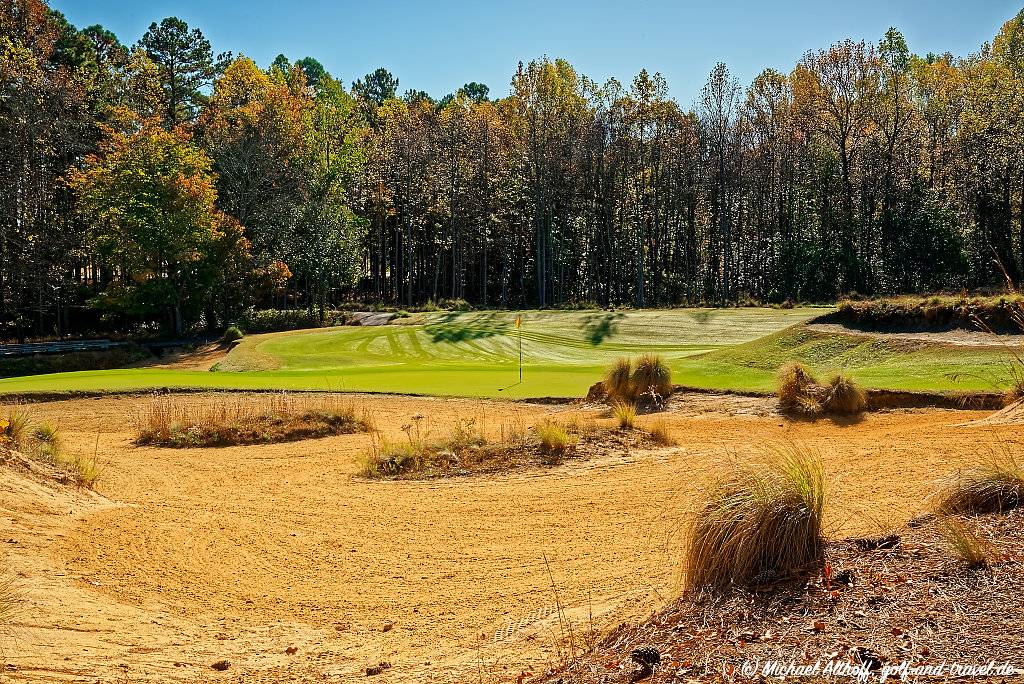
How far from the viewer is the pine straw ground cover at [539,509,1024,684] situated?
14.1ft

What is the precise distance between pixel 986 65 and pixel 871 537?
45.8 metres

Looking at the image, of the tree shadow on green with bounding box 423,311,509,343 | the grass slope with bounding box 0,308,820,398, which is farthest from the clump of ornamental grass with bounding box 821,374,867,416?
the tree shadow on green with bounding box 423,311,509,343

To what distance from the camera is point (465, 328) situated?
1337 inches

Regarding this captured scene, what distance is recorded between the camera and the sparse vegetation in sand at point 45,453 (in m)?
11.4

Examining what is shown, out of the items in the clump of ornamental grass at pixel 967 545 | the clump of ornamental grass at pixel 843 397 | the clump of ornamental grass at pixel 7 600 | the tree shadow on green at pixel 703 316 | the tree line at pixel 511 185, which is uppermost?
the tree line at pixel 511 185

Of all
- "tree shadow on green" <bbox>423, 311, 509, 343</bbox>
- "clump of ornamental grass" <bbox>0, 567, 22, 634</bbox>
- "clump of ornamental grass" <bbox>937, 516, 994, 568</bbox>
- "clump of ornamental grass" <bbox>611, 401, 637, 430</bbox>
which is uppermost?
Result: "tree shadow on green" <bbox>423, 311, 509, 343</bbox>

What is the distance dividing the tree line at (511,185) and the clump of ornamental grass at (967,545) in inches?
1434

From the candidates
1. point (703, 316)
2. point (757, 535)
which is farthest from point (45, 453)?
point (703, 316)

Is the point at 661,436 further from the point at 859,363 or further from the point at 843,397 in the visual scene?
the point at 859,363

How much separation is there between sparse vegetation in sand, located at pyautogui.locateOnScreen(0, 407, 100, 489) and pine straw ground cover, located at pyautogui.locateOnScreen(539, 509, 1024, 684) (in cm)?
891

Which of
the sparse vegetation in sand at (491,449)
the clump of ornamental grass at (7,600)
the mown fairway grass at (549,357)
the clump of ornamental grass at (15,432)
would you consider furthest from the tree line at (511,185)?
the clump of ornamental grass at (7,600)

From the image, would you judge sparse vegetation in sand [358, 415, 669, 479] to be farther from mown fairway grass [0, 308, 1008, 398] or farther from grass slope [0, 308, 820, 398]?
grass slope [0, 308, 820, 398]

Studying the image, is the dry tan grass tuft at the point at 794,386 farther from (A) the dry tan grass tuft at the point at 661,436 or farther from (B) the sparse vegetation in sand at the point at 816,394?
(A) the dry tan grass tuft at the point at 661,436

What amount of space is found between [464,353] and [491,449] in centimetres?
1635
